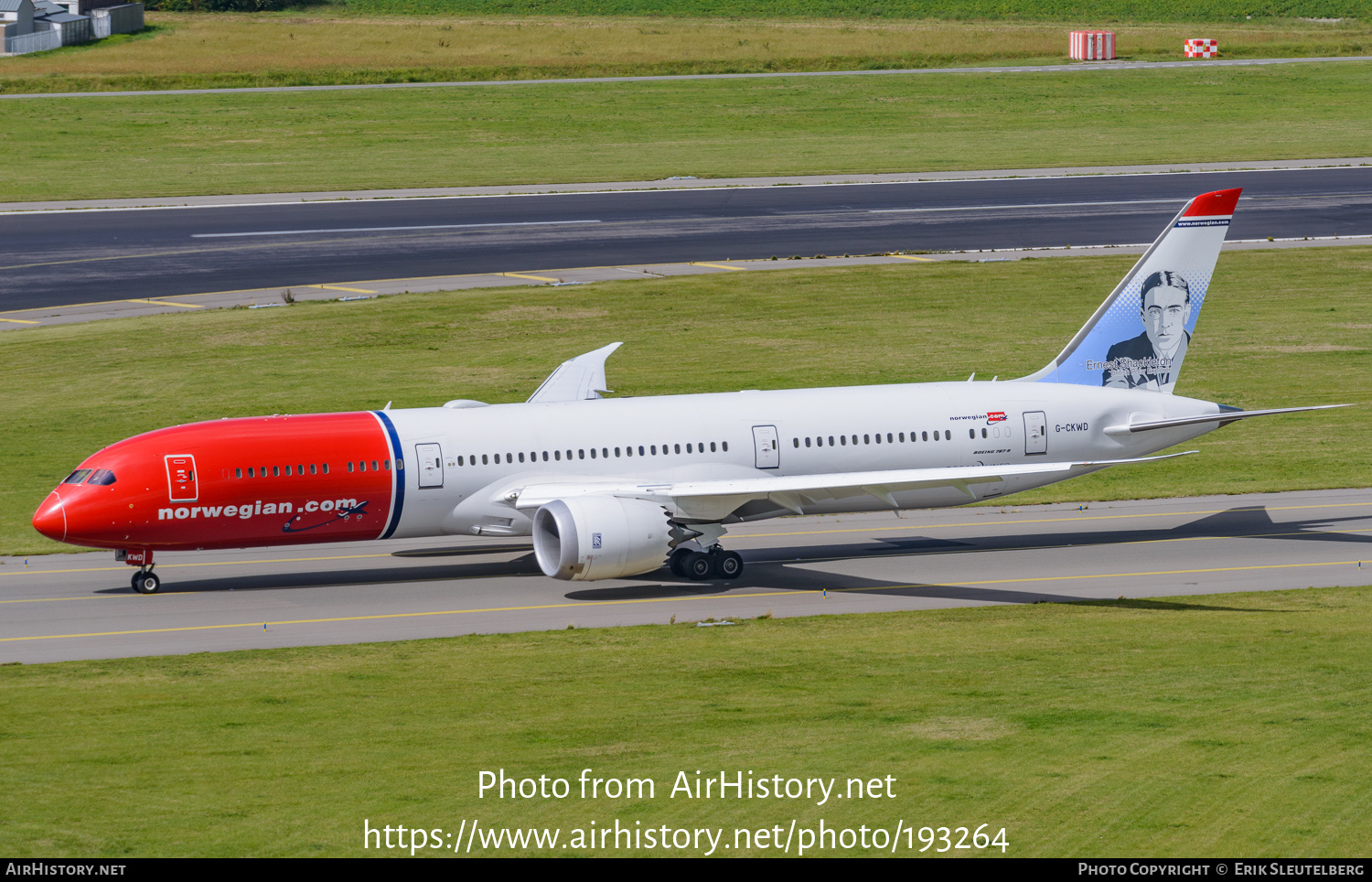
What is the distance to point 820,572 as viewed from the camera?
39250mm

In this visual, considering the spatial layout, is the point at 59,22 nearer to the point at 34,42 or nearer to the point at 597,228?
the point at 34,42

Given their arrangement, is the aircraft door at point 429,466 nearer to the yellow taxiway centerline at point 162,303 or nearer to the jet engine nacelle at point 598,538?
the jet engine nacelle at point 598,538

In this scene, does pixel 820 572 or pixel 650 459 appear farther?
pixel 820 572

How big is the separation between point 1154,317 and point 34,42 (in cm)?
13220

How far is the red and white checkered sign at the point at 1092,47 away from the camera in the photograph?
144125 mm

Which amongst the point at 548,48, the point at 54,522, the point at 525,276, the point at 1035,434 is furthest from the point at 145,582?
the point at 548,48

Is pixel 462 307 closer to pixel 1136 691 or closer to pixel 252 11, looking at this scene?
pixel 1136 691

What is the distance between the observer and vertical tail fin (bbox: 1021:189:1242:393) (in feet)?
141

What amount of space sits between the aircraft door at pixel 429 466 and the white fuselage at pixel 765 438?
0.11ft

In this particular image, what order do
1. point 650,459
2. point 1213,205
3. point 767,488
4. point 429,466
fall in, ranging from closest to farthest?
1. point 767,488
2. point 429,466
3. point 650,459
4. point 1213,205

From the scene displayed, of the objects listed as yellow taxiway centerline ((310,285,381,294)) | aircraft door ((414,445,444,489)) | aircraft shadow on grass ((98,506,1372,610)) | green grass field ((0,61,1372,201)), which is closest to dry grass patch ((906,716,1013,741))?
aircraft shadow on grass ((98,506,1372,610))

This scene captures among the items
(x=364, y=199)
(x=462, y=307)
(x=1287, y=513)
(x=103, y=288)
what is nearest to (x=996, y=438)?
(x=1287, y=513)

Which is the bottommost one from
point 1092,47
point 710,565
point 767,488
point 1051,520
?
point 1051,520

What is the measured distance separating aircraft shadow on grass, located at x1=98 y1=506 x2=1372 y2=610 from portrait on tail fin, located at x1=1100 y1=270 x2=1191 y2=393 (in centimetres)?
400
